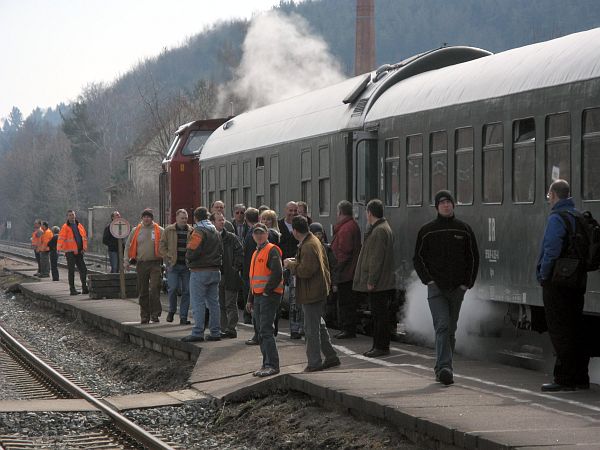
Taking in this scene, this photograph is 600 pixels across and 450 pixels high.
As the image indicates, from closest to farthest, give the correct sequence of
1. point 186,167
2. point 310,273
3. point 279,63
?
point 310,273, point 186,167, point 279,63

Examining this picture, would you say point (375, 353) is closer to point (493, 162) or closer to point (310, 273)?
point (310, 273)

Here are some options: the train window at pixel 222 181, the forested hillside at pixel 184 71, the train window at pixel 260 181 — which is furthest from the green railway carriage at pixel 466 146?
the forested hillside at pixel 184 71

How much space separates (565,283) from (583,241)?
380mm

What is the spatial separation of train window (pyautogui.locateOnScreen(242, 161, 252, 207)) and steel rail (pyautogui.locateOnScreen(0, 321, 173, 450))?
16.9ft

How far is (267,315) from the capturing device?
1366 cm

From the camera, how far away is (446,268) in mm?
11789

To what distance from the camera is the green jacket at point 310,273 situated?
522 inches

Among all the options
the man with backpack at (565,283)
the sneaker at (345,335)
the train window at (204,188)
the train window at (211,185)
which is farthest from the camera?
the train window at (204,188)

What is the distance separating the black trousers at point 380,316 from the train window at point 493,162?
1518 millimetres

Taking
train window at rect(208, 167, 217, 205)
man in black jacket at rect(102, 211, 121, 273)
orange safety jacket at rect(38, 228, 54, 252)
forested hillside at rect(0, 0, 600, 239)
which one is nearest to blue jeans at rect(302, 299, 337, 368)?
train window at rect(208, 167, 217, 205)

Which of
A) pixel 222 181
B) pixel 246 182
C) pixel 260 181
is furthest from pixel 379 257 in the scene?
pixel 222 181

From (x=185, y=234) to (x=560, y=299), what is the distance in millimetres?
8926

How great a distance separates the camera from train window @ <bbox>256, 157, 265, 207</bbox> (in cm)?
2238

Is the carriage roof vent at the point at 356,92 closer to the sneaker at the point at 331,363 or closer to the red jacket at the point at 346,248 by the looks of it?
the red jacket at the point at 346,248
